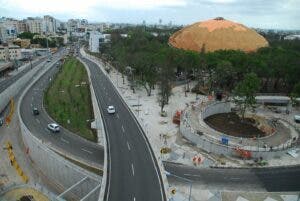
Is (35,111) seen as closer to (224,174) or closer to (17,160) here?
(17,160)

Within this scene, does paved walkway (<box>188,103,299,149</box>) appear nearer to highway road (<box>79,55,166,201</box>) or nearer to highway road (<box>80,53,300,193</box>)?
highway road (<box>80,53,300,193</box>)

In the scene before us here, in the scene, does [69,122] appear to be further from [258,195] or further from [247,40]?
[247,40]

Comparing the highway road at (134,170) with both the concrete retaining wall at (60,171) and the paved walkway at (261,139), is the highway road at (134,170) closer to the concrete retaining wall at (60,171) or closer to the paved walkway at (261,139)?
the concrete retaining wall at (60,171)

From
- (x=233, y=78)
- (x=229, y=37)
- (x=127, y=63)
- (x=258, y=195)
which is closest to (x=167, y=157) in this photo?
(x=258, y=195)

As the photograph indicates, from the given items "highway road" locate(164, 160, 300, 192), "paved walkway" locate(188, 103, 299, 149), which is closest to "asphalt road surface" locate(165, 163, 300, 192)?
"highway road" locate(164, 160, 300, 192)

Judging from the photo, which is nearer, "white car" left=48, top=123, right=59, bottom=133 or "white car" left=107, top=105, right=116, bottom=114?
"white car" left=48, top=123, right=59, bottom=133

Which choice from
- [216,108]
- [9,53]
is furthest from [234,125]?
[9,53]

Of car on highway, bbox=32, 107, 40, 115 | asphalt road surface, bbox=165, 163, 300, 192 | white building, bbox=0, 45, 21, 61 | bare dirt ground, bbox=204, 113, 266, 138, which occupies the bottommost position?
asphalt road surface, bbox=165, 163, 300, 192
